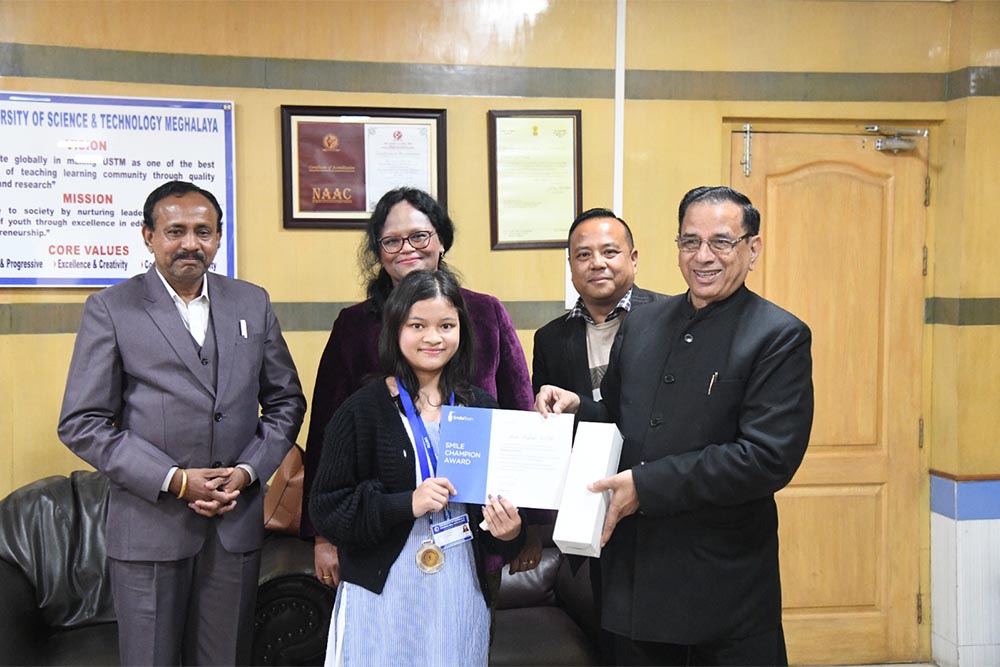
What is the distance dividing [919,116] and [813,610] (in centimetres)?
220

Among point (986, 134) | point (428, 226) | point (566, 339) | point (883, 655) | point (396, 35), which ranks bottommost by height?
point (883, 655)

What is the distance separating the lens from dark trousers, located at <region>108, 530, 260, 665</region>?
2.20 meters

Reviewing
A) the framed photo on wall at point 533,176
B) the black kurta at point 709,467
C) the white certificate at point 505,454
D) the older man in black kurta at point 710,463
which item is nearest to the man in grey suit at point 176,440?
the white certificate at point 505,454

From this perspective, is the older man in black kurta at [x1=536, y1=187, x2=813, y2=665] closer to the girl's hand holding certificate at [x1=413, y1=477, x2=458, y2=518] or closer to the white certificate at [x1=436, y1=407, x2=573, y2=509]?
the white certificate at [x1=436, y1=407, x2=573, y2=509]

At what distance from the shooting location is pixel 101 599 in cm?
304

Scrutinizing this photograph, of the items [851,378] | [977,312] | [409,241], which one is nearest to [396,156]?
[409,241]

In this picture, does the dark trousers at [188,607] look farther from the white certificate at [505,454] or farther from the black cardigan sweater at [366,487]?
the white certificate at [505,454]

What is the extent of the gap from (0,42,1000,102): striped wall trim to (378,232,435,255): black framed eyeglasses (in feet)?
4.51

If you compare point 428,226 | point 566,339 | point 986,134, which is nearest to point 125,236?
point 428,226

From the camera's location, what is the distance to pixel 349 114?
3.42 metres

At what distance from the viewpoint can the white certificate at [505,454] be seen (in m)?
1.88

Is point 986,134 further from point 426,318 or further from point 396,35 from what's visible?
point 426,318

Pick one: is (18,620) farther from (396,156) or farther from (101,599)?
(396,156)

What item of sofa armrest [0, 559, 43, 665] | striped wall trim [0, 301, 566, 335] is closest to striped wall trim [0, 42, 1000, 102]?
striped wall trim [0, 301, 566, 335]
